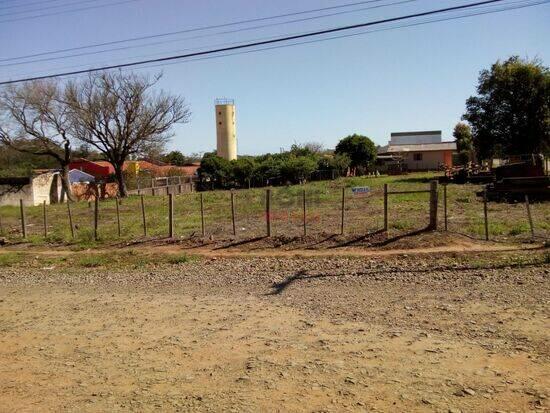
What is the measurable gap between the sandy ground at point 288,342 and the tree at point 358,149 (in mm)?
56416

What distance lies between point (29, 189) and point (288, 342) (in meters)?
40.4

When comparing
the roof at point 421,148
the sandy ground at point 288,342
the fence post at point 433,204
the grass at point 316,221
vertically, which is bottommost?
the sandy ground at point 288,342

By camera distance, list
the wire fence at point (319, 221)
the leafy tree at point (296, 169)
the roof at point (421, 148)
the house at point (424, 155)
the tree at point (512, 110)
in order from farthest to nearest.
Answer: the roof at point (421, 148), the house at point (424, 155), the leafy tree at point (296, 169), the tree at point (512, 110), the wire fence at point (319, 221)

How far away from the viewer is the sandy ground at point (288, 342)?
5145 mm

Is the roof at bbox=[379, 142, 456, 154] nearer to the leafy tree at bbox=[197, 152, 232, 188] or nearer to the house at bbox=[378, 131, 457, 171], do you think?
the house at bbox=[378, 131, 457, 171]

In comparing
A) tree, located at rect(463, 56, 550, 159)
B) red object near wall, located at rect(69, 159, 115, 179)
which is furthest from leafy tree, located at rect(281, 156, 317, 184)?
red object near wall, located at rect(69, 159, 115, 179)

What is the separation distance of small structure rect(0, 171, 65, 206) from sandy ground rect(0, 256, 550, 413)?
33328 mm

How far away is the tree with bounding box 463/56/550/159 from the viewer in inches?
1570

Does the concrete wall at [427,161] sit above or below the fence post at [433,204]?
above

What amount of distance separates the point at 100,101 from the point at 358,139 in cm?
3270

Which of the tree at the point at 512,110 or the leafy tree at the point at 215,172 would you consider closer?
the tree at the point at 512,110

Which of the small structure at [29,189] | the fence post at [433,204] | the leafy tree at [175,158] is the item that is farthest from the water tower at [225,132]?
the fence post at [433,204]

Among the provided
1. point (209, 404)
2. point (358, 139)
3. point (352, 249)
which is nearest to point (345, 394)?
point (209, 404)

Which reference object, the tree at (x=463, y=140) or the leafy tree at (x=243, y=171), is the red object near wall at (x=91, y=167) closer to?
the leafy tree at (x=243, y=171)
